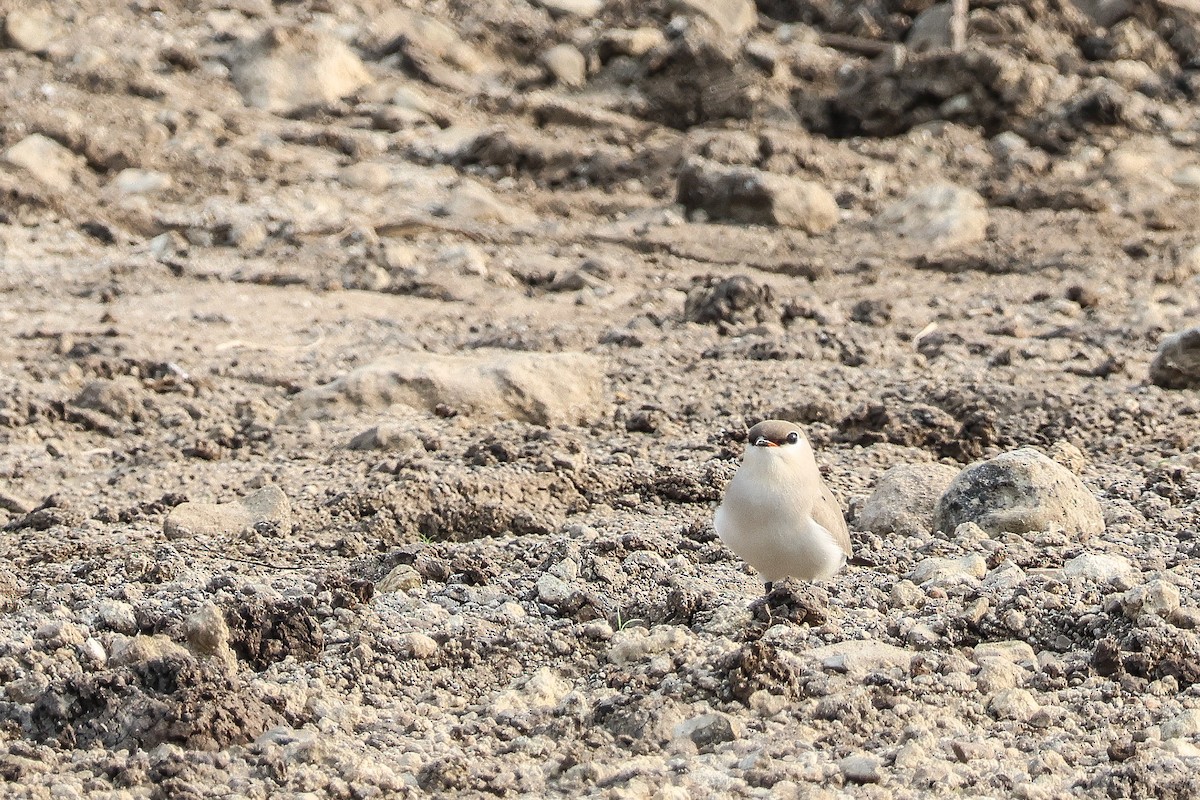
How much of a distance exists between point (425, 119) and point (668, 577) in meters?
9.08

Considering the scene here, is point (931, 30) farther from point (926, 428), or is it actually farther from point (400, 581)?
point (400, 581)

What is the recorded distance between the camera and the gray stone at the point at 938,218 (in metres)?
12.0

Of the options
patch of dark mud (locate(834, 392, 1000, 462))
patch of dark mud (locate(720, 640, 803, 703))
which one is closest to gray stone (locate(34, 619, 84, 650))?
patch of dark mud (locate(720, 640, 803, 703))

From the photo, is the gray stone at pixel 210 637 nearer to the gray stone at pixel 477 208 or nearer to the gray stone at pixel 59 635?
the gray stone at pixel 59 635

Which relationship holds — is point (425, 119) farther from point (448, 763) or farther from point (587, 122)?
point (448, 763)

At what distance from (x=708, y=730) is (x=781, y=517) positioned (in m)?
1.04

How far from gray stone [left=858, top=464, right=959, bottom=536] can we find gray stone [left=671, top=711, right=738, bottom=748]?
1.95m

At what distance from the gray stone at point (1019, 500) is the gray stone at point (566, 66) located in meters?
9.31

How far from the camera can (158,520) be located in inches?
252

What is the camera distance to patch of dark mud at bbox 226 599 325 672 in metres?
4.63

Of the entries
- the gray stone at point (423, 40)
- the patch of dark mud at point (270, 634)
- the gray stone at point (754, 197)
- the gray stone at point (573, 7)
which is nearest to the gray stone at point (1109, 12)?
the gray stone at point (573, 7)

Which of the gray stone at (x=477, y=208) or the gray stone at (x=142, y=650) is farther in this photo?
the gray stone at (x=477, y=208)

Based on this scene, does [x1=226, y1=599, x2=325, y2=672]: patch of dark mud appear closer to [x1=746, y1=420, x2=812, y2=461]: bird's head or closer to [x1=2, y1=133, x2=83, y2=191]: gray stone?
[x1=746, y1=420, x2=812, y2=461]: bird's head

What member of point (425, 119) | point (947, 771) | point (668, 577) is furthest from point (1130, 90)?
point (947, 771)
